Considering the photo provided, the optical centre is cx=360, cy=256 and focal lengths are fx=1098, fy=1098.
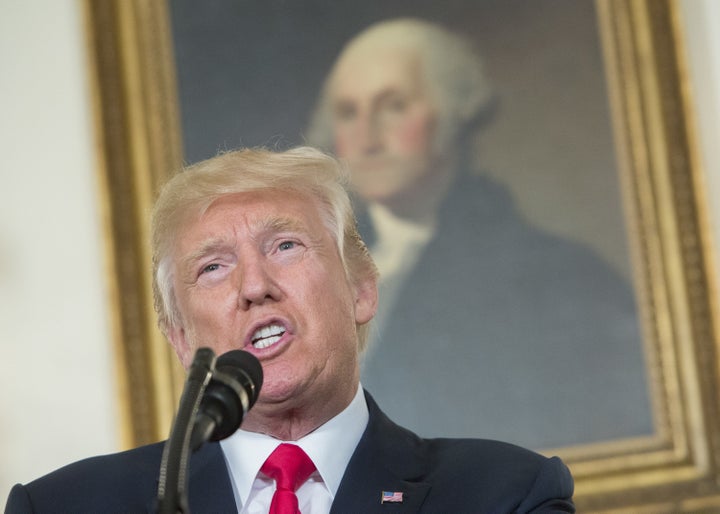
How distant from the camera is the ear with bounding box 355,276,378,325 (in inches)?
113

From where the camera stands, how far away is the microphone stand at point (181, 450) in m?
1.54

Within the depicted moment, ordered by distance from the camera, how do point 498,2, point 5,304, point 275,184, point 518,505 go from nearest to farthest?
1. point 518,505
2. point 275,184
3. point 5,304
4. point 498,2

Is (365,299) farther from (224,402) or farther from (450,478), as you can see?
(224,402)

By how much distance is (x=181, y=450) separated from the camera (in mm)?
1576

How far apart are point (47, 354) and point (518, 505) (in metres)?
2.28

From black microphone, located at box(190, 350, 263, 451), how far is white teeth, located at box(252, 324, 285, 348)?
0.75m

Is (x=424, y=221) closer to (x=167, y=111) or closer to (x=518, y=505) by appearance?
(x=167, y=111)

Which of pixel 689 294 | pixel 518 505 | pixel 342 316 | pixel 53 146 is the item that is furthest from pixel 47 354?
pixel 689 294

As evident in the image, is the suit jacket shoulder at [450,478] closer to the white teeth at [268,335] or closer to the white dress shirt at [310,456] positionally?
the white dress shirt at [310,456]

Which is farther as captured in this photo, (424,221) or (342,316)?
(424,221)

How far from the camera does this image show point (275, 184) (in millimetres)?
2783

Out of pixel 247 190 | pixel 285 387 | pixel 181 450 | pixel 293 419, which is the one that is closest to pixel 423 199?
pixel 247 190

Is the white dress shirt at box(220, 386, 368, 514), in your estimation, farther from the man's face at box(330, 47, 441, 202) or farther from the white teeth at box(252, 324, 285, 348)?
the man's face at box(330, 47, 441, 202)

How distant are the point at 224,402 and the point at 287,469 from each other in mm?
899
